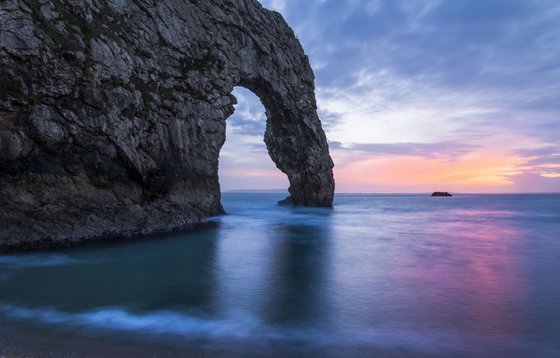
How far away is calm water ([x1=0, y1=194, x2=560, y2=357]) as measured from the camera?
641 centimetres

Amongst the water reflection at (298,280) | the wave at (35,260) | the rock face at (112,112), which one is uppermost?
the rock face at (112,112)

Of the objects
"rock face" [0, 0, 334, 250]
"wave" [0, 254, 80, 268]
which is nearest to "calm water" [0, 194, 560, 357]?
"wave" [0, 254, 80, 268]

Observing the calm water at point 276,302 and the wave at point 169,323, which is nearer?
the calm water at point 276,302

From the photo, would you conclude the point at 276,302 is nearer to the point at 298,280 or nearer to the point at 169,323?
the point at 298,280

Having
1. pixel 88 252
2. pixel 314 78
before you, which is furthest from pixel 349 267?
pixel 314 78

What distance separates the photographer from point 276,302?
9227 millimetres

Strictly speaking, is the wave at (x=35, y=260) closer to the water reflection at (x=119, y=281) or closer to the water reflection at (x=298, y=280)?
the water reflection at (x=119, y=281)

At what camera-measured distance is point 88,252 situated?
48.1 feet

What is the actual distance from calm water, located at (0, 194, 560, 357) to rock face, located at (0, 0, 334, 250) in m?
2.34

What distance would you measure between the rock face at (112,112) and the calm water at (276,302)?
Answer: 7.66 ft

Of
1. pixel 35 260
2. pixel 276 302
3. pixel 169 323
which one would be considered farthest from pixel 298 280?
pixel 35 260

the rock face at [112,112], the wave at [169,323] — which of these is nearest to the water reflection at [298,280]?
the wave at [169,323]

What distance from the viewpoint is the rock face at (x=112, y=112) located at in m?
14.7

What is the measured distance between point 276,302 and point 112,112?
13567 millimetres
